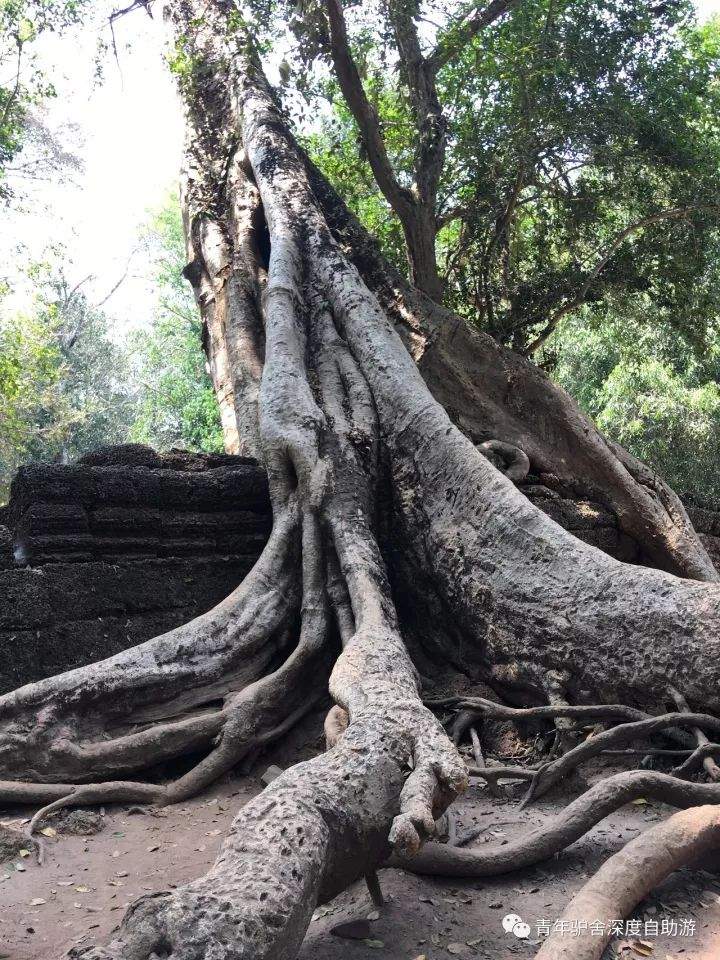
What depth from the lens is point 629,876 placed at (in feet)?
5.82

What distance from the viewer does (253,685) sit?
3.04 metres

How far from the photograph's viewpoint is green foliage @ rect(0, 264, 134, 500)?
17219 mm

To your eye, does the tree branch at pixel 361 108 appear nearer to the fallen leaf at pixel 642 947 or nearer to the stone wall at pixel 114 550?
the stone wall at pixel 114 550

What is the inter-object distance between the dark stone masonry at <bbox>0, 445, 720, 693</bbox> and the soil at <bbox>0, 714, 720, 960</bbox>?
0.78m

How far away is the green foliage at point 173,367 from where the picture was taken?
19.2m

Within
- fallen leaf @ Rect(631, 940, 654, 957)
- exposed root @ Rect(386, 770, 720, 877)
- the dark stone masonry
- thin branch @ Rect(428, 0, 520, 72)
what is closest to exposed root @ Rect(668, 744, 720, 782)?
exposed root @ Rect(386, 770, 720, 877)

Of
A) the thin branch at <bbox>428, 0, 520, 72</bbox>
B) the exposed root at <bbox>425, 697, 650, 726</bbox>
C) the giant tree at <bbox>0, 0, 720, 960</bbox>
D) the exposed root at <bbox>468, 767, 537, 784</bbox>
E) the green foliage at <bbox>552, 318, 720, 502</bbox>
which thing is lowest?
the exposed root at <bbox>468, 767, 537, 784</bbox>

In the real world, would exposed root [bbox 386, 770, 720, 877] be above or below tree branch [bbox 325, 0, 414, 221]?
below

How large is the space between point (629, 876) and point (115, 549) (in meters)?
2.43

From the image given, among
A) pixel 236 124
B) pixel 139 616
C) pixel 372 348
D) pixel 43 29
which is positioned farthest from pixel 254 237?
pixel 139 616

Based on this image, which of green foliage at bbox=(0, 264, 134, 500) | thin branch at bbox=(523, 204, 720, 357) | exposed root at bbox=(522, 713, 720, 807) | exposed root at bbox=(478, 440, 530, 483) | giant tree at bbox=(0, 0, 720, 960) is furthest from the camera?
green foliage at bbox=(0, 264, 134, 500)

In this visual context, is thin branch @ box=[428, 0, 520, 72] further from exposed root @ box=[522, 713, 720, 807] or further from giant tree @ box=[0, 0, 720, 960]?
exposed root @ box=[522, 713, 720, 807]

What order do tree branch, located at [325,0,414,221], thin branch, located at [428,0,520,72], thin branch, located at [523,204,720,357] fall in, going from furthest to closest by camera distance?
thin branch, located at [523,204,720,357], thin branch, located at [428,0,520,72], tree branch, located at [325,0,414,221]

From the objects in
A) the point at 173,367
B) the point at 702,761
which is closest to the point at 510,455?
the point at 702,761
